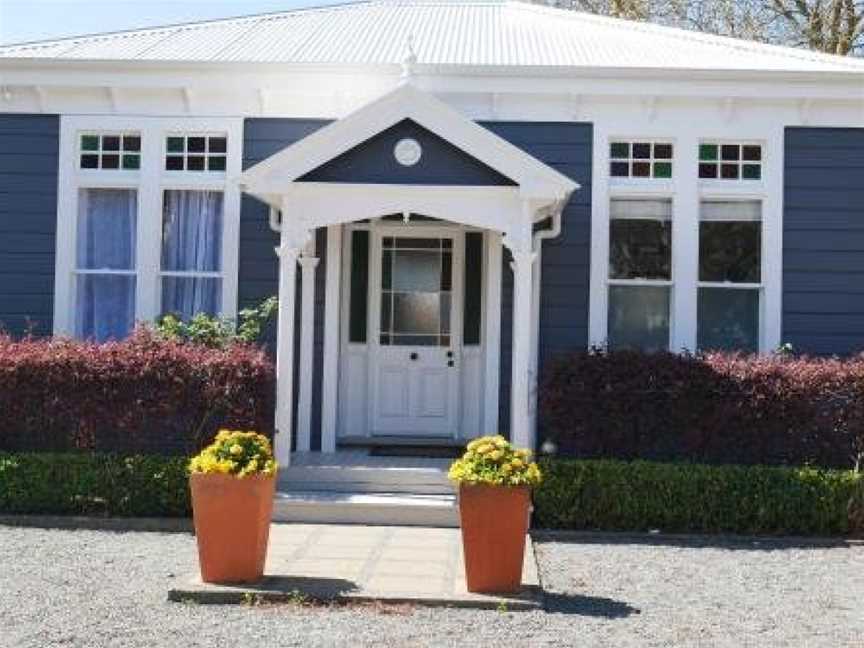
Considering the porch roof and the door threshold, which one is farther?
the door threshold

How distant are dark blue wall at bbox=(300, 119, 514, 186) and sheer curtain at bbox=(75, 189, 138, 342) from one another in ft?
9.56

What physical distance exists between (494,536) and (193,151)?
653 centimetres

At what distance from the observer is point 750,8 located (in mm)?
23969

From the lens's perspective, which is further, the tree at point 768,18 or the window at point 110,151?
the tree at point 768,18

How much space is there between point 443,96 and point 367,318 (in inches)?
99.7

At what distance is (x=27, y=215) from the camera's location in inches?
462

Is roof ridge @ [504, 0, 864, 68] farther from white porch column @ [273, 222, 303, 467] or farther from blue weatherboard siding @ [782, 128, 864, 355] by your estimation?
white porch column @ [273, 222, 303, 467]

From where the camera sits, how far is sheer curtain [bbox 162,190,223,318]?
461 inches

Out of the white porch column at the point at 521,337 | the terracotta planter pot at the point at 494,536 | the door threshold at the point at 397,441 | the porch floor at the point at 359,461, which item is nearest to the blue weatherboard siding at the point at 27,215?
the porch floor at the point at 359,461

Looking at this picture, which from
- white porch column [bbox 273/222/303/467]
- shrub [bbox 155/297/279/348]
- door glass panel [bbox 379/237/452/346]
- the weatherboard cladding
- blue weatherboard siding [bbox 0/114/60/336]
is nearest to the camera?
white porch column [bbox 273/222/303/467]

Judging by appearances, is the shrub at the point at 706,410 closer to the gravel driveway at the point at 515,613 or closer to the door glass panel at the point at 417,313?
the gravel driveway at the point at 515,613

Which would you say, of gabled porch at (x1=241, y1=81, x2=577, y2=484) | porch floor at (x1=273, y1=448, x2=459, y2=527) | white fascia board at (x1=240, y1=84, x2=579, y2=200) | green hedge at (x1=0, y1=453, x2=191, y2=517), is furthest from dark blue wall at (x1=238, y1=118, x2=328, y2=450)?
green hedge at (x1=0, y1=453, x2=191, y2=517)

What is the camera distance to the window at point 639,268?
11555 mm

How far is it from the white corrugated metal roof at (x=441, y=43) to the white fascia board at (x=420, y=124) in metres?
1.81
